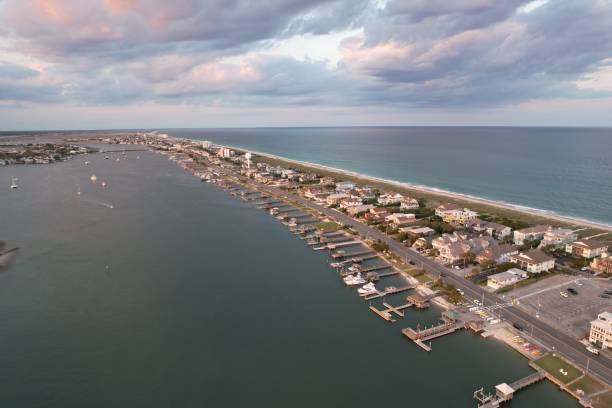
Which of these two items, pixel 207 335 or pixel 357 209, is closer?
pixel 207 335

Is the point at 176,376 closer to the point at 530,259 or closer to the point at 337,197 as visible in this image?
the point at 530,259

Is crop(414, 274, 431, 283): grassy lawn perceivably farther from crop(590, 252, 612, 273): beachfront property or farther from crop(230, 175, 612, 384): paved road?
crop(590, 252, 612, 273): beachfront property

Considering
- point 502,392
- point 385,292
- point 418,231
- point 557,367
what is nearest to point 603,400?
point 557,367

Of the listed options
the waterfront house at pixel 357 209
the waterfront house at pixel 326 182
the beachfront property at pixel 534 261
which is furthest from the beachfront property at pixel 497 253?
the waterfront house at pixel 326 182

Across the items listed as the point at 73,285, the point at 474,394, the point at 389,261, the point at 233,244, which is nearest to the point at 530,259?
the point at 389,261

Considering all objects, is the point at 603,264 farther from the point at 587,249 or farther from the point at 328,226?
the point at 328,226

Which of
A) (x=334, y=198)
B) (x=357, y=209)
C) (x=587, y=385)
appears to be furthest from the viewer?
(x=334, y=198)
